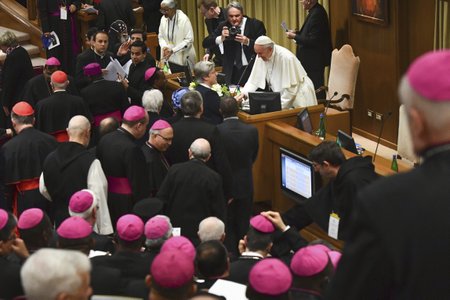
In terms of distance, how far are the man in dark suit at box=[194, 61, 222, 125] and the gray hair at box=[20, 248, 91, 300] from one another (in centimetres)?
501

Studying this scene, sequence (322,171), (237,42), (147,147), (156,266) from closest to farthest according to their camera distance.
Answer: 1. (156,266)
2. (322,171)
3. (147,147)
4. (237,42)

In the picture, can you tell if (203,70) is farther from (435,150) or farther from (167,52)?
(435,150)

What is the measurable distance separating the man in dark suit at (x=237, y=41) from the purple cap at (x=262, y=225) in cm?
510

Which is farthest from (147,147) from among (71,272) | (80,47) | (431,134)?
(80,47)

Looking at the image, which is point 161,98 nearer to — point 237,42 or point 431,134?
point 237,42

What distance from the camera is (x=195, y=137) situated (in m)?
6.63

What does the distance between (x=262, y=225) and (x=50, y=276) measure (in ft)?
7.53

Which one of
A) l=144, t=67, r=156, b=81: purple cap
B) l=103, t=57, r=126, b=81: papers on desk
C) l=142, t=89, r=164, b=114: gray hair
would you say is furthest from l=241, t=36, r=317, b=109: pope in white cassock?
l=142, t=89, r=164, b=114: gray hair

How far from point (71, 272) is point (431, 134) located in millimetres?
1258

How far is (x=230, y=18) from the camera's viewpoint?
10.0 meters

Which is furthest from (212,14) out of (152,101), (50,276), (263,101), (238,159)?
(50,276)

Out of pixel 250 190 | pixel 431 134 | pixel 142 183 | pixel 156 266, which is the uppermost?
pixel 431 134

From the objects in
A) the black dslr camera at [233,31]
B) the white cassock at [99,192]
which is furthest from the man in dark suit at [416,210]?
the black dslr camera at [233,31]

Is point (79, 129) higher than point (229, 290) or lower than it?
higher
